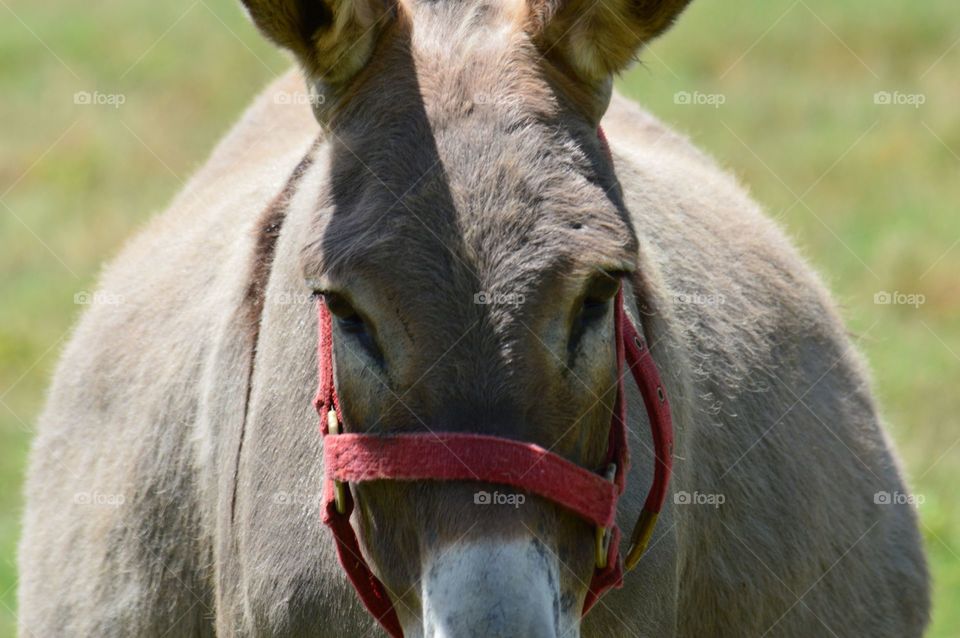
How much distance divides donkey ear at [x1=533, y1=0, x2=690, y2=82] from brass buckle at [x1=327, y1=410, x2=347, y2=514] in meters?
0.99

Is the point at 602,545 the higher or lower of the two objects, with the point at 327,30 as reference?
lower

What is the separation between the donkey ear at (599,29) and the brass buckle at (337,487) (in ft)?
3.26

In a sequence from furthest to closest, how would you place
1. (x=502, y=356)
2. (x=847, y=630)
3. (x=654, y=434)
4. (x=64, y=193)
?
(x=64, y=193) < (x=847, y=630) < (x=654, y=434) < (x=502, y=356)

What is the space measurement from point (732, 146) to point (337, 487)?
34.0 ft

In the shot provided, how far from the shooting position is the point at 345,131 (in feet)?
10.5

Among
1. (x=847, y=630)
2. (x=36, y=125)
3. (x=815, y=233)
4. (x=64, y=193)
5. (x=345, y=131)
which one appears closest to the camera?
(x=345, y=131)

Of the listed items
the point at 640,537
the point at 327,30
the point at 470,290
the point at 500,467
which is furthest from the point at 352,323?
the point at 640,537

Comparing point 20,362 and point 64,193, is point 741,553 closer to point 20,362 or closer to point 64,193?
point 20,362

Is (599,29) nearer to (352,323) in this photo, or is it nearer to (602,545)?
(352,323)

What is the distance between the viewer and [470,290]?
2869mm

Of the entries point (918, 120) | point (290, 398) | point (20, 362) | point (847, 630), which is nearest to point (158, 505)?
point (290, 398)

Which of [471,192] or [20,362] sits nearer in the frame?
[471,192]

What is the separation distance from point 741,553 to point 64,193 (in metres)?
9.99

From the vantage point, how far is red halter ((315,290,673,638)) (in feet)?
9.19
